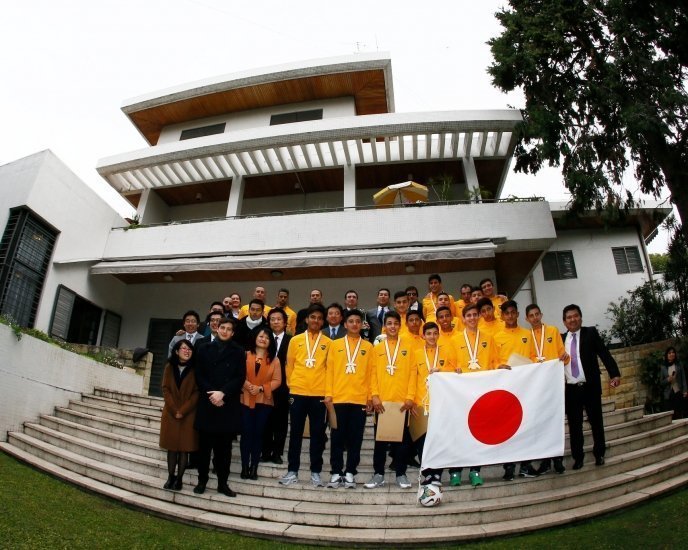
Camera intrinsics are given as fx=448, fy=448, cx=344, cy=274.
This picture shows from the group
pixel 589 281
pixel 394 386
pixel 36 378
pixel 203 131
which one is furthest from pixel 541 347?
pixel 203 131

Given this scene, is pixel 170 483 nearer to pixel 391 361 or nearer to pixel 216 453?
pixel 216 453

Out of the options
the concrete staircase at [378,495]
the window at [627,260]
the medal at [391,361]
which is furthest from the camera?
the window at [627,260]

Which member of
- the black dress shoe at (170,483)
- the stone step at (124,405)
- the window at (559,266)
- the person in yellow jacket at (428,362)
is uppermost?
the window at (559,266)

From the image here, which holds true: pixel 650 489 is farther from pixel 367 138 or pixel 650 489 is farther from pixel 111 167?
pixel 111 167

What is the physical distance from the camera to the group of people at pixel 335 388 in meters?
4.50

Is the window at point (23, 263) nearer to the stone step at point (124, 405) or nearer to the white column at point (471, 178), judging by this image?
the stone step at point (124, 405)

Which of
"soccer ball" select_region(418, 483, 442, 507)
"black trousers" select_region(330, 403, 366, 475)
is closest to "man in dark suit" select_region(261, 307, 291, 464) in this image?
"black trousers" select_region(330, 403, 366, 475)

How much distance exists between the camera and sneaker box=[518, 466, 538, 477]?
14.9 feet

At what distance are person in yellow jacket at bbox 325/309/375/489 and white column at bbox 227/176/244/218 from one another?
28.4 feet

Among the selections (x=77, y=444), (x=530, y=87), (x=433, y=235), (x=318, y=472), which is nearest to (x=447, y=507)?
(x=318, y=472)

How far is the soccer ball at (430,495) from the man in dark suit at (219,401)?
1819 mm

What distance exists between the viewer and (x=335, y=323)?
17.7 ft

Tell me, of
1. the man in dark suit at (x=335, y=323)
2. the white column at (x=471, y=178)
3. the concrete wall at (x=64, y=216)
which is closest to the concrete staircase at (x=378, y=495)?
the man in dark suit at (x=335, y=323)

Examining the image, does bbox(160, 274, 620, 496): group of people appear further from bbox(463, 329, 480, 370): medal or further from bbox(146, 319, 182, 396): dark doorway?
bbox(146, 319, 182, 396): dark doorway
